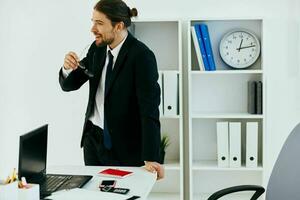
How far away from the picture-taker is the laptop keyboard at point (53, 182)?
2.01 m

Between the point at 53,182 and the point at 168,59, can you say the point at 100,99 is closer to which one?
the point at 53,182

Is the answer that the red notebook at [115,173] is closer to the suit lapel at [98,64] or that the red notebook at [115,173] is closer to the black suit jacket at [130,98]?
the black suit jacket at [130,98]

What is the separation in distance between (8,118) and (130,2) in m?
1.40

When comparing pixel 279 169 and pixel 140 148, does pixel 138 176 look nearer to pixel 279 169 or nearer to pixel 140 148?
pixel 140 148

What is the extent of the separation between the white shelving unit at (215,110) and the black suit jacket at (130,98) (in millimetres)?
1110

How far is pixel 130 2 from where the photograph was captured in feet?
12.5

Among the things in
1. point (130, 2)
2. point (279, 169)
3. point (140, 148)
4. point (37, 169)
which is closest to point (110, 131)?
point (140, 148)

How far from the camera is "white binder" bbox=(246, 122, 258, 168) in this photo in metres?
3.56

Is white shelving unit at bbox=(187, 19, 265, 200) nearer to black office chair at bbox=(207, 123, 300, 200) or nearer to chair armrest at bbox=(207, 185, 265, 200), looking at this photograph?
chair armrest at bbox=(207, 185, 265, 200)

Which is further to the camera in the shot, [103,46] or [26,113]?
[26,113]

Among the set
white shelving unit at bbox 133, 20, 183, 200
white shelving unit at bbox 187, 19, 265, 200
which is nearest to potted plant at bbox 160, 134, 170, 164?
white shelving unit at bbox 133, 20, 183, 200

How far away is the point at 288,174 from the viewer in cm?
205

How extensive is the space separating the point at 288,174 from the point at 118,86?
99 centimetres

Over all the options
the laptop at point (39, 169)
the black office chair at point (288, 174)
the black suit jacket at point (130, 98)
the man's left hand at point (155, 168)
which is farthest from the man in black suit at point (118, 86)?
the black office chair at point (288, 174)
